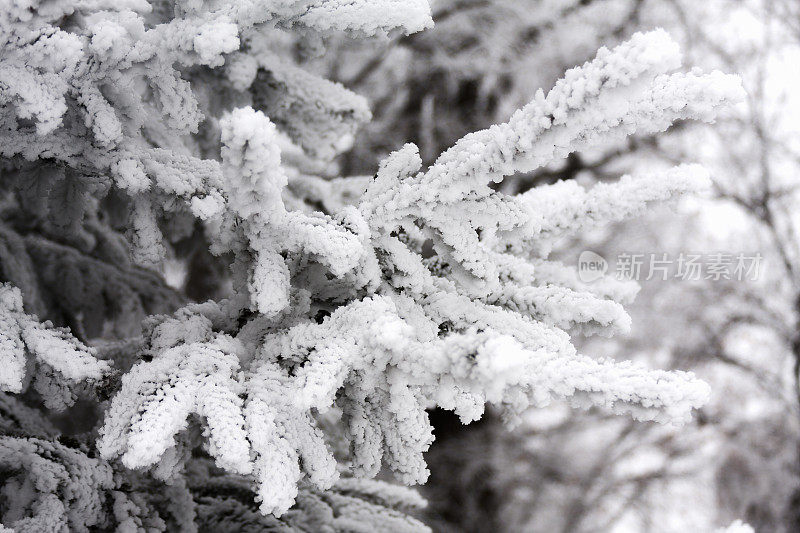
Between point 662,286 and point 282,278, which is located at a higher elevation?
point 662,286

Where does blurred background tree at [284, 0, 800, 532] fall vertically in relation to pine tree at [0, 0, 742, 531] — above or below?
above

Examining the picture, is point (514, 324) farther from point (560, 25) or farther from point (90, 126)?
point (560, 25)

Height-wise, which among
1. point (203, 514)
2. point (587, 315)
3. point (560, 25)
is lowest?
point (203, 514)

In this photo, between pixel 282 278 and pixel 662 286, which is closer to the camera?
pixel 282 278

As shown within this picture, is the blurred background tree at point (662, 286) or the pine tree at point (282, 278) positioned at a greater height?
the blurred background tree at point (662, 286)

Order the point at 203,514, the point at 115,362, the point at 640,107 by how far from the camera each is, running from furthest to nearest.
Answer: the point at 203,514, the point at 115,362, the point at 640,107

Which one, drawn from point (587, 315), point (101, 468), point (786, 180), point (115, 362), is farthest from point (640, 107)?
point (786, 180)

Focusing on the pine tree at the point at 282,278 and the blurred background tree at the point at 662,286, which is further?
the blurred background tree at the point at 662,286

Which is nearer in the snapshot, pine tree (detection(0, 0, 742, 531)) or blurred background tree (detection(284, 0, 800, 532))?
pine tree (detection(0, 0, 742, 531))
